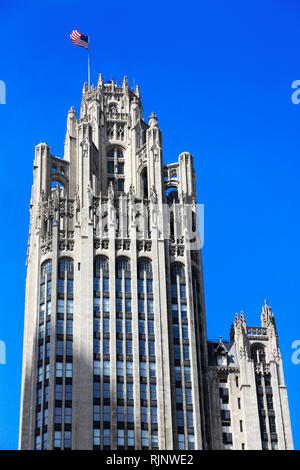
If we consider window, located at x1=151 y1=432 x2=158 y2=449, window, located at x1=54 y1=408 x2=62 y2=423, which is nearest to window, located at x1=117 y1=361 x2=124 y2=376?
window, located at x1=151 y1=432 x2=158 y2=449

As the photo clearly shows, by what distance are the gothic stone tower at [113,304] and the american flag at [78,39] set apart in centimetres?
1190

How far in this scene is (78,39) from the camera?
174750 mm

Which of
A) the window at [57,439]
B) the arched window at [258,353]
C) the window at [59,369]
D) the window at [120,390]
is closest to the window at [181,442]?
the window at [120,390]

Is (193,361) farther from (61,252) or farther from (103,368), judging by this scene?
(61,252)

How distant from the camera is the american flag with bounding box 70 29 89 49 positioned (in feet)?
572

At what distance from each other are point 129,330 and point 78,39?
165ft

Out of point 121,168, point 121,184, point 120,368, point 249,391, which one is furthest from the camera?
point 121,168

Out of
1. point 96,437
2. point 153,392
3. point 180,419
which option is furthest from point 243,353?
point 96,437

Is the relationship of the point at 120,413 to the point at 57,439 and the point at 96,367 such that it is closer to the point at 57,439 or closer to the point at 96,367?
the point at 96,367

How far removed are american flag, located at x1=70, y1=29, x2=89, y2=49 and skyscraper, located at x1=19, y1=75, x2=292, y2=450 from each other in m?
13.5

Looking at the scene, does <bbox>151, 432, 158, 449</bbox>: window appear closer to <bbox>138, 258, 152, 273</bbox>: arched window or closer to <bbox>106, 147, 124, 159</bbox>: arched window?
<bbox>138, 258, 152, 273</bbox>: arched window

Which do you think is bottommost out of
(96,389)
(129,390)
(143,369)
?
(96,389)

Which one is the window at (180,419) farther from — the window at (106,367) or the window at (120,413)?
the window at (106,367)
